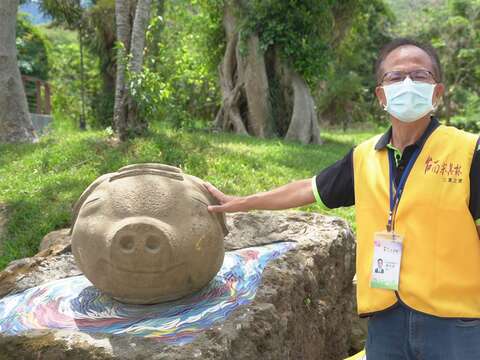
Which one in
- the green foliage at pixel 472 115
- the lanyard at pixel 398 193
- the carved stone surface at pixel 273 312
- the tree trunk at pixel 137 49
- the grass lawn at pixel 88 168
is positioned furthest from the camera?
the green foliage at pixel 472 115

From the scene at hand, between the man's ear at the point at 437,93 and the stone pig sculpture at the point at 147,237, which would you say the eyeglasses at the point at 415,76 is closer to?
the man's ear at the point at 437,93

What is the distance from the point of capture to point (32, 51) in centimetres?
2234

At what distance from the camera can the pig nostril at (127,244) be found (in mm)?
2990

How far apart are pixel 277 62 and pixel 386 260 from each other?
11035 mm

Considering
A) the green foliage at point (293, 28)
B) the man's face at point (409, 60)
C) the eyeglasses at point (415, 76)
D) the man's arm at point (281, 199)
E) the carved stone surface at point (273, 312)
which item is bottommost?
the carved stone surface at point (273, 312)

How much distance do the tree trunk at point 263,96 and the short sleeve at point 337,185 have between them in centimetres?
968

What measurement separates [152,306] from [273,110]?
9.78 m

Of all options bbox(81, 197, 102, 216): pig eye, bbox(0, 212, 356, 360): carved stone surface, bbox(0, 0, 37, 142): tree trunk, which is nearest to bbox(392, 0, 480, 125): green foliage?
bbox(0, 0, 37, 142): tree trunk

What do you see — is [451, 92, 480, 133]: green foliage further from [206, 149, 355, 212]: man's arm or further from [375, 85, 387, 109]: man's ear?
[375, 85, 387, 109]: man's ear

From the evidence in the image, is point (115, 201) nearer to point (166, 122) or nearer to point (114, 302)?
point (114, 302)

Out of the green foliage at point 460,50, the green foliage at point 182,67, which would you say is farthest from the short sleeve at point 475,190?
the green foliage at point 460,50

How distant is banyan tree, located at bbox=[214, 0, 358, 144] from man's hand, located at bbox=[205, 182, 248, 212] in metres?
8.89

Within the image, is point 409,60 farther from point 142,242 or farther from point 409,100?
Answer: point 142,242

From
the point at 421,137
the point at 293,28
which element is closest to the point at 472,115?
the point at 293,28
